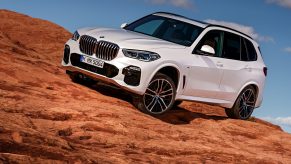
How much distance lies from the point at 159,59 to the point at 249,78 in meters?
3.37

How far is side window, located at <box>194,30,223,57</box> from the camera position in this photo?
10531 millimetres

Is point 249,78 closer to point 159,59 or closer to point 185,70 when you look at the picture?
point 185,70

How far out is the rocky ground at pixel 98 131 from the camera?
616 cm

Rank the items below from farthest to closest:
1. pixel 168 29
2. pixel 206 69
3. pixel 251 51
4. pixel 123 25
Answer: pixel 251 51
pixel 123 25
pixel 168 29
pixel 206 69

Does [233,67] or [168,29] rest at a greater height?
[168,29]

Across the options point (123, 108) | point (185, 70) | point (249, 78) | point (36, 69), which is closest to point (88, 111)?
point (123, 108)

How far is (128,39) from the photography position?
984 cm

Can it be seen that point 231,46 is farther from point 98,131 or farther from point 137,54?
point 98,131

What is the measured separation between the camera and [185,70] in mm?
10344

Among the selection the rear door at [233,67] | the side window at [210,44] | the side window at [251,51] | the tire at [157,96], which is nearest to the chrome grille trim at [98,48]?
the tire at [157,96]

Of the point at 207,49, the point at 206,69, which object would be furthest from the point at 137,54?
the point at 206,69

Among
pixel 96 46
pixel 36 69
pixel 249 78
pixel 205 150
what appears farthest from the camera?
pixel 249 78

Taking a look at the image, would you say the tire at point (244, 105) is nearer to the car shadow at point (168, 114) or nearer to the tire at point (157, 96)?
the car shadow at point (168, 114)

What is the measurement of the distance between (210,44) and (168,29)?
36.1 inches
